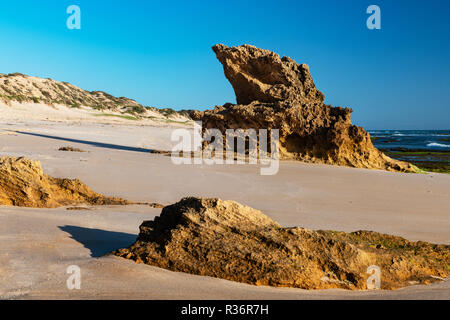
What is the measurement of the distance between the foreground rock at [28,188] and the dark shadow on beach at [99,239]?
1.37 m

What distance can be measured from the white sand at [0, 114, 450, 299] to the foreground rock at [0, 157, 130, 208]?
0.38 meters

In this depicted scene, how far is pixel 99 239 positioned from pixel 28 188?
6.29 ft

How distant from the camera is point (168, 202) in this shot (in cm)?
633

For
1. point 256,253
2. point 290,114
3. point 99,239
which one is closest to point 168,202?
point 99,239

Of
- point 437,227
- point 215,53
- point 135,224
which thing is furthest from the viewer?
point 215,53

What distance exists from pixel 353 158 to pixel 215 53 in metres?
6.56

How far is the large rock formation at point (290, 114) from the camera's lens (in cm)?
1228

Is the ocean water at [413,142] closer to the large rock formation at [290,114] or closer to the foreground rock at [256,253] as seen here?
the large rock formation at [290,114]

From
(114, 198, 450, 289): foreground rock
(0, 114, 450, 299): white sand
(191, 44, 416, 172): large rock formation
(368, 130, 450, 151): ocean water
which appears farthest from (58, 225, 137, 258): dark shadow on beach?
(368, 130, 450, 151): ocean water

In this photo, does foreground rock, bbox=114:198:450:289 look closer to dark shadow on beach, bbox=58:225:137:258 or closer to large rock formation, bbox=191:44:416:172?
dark shadow on beach, bbox=58:225:137:258

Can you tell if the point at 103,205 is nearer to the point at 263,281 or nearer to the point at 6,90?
the point at 263,281

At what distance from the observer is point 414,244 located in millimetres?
3707

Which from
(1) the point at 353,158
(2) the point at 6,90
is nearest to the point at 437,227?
(1) the point at 353,158

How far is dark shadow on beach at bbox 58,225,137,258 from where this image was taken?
10.5 feet
